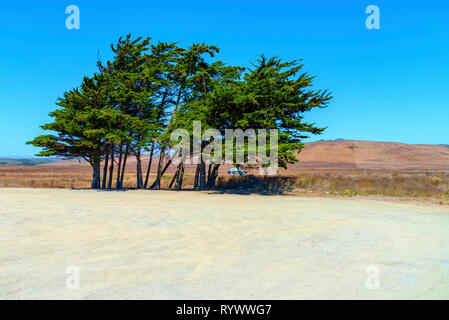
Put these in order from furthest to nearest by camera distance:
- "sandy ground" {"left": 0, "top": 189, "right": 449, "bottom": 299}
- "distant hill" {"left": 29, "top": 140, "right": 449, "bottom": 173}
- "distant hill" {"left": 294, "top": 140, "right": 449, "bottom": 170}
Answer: "distant hill" {"left": 294, "top": 140, "right": 449, "bottom": 170}, "distant hill" {"left": 29, "top": 140, "right": 449, "bottom": 173}, "sandy ground" {"left": 0, "top": 189, "right": 449, "bottom": 299}

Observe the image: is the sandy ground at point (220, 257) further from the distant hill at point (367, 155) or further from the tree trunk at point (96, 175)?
the distant hill at point (367, 155)

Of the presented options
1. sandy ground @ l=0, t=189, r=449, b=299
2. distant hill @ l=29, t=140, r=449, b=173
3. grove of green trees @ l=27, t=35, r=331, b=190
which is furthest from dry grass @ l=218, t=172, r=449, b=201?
distant hill @ l=29, t=140, r=449, b=173

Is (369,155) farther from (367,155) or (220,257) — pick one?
(220,257)

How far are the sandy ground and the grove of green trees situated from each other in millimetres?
13129

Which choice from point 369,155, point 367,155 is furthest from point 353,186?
point 369,155

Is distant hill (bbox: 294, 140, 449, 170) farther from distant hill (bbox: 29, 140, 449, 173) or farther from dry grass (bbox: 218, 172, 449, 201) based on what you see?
dry grass (bbox: 218, 172, 449, 201)

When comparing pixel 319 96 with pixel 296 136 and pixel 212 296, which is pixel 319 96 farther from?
pixel 212 296

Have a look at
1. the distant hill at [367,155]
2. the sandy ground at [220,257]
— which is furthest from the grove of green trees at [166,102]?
the distant hill at [367,155]

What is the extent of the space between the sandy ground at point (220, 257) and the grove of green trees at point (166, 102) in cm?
1313

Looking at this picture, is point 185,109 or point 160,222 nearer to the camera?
point 160,222

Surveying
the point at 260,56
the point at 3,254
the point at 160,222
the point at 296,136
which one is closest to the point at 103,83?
the point at 260,56

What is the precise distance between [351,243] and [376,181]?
22083mm

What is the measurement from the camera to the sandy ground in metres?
5.11
